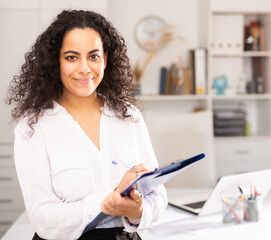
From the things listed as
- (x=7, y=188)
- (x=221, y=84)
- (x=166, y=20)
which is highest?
(x=166, y=20)

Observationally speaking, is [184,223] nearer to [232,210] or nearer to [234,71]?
[232,210]

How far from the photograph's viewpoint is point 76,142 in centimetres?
114

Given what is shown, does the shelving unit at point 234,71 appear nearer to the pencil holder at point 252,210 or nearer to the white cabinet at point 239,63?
the white cabinet at point 239,63

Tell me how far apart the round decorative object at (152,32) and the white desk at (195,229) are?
2.32m

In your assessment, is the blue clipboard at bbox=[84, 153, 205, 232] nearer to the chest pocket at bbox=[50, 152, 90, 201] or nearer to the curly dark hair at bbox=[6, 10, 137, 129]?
the chest pocket at bbox=[50, 152, 90, 201]

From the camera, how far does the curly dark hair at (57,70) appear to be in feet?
3.73

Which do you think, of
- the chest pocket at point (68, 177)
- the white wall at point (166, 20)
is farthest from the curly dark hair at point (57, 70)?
the white wall at point (166, 20)

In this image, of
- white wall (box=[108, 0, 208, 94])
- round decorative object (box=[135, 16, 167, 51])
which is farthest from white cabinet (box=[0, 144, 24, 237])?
round decorative object (box=[135, 16, 167, 51])

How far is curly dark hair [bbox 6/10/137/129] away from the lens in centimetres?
114

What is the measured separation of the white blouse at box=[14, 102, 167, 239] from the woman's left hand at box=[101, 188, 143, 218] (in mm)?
36

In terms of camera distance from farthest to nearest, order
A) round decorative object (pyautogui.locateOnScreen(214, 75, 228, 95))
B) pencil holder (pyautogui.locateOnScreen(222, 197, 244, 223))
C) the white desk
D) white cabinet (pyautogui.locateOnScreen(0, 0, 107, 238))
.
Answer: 1. round decorative object (pyautogui.locateOnScreen(214, 75, 228, 95))
2. white cabinet (pyautogui.locateOnScreen(0, 0, 107, 238))
3. pencil holder (pyautogui.locateOnScreen(222, 197, 244, 223))
4. the white desk

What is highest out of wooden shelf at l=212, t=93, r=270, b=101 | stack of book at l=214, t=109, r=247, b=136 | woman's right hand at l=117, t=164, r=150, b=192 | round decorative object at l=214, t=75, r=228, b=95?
round decorative object at l=214, t=75, r=228, b=95

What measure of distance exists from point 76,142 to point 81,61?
0.76 ft

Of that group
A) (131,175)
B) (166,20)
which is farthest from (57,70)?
(166,20)
